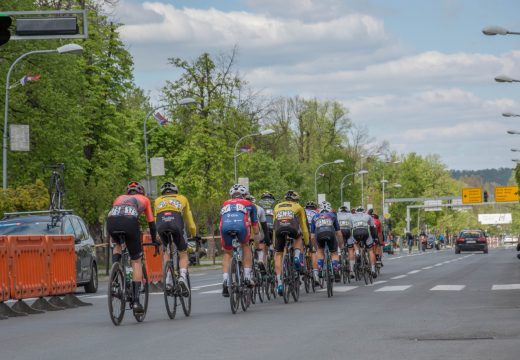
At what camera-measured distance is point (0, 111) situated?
49250mm

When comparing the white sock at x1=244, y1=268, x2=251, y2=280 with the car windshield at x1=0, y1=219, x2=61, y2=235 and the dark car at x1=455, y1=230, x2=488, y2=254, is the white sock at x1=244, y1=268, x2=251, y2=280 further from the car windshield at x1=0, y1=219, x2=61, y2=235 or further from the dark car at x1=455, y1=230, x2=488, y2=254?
the dark car at x1=455, y1=230, x2=488, y2=254

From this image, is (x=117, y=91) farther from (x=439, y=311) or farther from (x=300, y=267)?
(x=439, y=311)

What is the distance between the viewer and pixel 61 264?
23297mm

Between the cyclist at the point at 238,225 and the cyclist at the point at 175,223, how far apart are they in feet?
Answer: 3.51

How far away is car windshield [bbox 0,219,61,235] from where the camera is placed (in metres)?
28.3

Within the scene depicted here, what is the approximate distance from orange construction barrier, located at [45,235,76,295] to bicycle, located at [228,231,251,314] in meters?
4.85

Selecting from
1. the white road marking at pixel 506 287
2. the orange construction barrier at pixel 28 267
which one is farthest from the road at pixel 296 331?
the white road marking at pixel 506 287

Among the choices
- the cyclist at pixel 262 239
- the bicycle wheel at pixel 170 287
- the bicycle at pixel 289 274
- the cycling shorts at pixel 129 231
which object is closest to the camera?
the cycling shorts at pixel 129 231

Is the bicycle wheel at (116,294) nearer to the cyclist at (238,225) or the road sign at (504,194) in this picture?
the cyclist at (238,225)

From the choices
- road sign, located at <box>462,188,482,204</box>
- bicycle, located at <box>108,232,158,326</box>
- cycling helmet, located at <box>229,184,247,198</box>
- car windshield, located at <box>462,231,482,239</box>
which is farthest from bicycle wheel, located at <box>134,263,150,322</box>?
road sign, located at <box>462,188,482,204</box>

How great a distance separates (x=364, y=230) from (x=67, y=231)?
7.47 metres

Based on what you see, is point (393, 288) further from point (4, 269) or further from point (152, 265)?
point (4, 269)

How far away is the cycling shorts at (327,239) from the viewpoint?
970 inches

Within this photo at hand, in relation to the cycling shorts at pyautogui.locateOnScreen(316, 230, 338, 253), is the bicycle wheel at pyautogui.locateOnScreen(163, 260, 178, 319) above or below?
below
